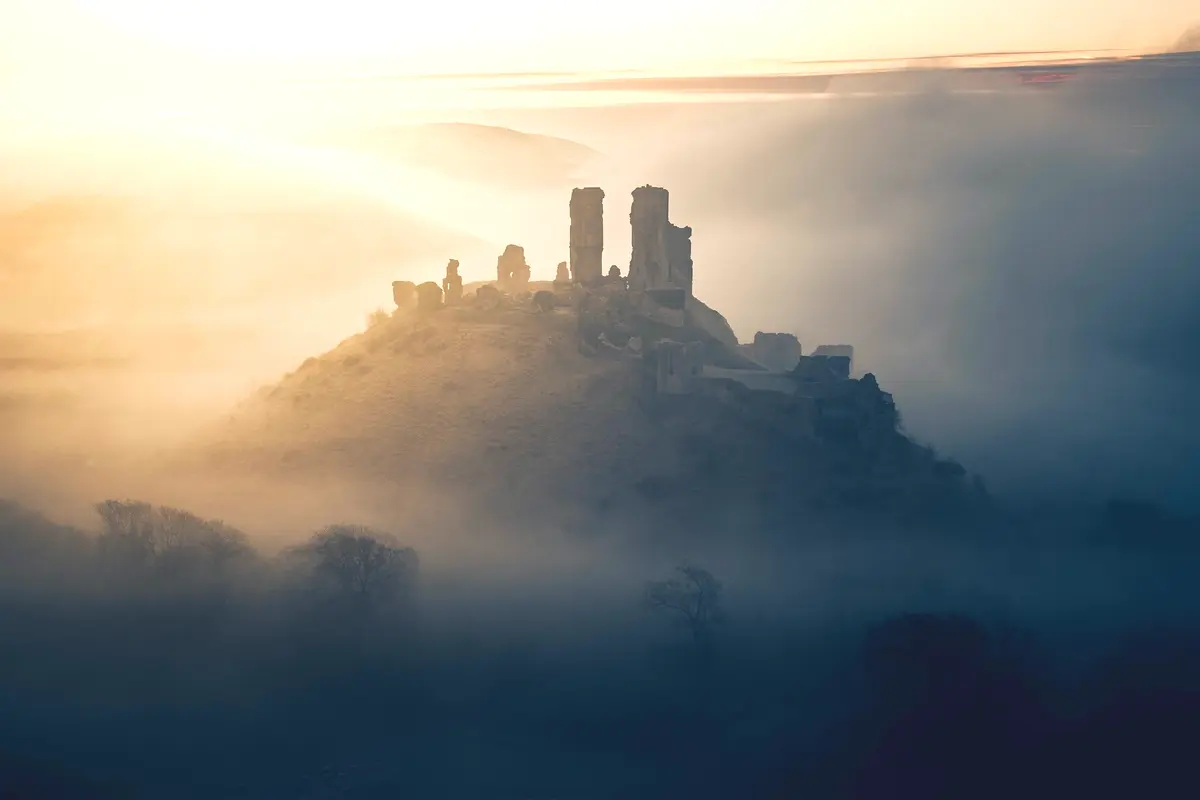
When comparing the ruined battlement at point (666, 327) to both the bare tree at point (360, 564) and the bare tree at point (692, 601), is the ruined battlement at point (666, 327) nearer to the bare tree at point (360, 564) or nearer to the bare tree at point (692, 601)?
the bare tree at point (692, 601)

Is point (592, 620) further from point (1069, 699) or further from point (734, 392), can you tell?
point (1069, 699)

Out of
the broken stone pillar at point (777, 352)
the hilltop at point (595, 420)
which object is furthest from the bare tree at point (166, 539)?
the broken stone pillar at point (777, 352)

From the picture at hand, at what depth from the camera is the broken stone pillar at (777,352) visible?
148m

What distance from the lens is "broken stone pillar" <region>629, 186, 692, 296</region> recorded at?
143 metres

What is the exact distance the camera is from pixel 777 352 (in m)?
148

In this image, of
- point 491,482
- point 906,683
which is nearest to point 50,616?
point 491,482

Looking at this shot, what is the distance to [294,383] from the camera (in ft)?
482

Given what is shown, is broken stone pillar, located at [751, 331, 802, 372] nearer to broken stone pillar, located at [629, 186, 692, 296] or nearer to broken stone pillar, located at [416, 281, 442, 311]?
broken stone pillar, located at [629, 186, 692, 296]

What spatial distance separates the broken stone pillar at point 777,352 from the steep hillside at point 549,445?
1181 cm

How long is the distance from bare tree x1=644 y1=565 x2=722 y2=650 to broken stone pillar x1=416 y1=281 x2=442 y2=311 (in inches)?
1087

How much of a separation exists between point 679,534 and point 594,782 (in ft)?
78.2

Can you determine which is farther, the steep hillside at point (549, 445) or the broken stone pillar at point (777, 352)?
the broken stone pillar at point (777, 352)

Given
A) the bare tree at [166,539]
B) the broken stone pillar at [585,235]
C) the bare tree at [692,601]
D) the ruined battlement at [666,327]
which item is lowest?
the bare tree at [692,601]

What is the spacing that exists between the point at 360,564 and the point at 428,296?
21.9m
